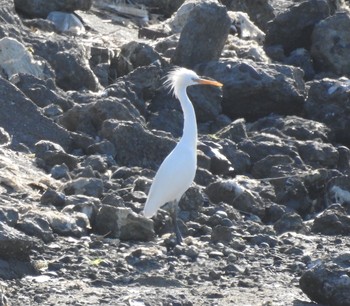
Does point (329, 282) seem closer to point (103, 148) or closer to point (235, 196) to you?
point (235, 196)

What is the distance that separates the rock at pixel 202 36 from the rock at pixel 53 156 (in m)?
5.08

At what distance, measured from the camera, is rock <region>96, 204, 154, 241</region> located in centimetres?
1091

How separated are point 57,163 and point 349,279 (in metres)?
4.80

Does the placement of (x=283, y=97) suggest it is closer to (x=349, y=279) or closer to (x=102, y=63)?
(x=102, y=63)

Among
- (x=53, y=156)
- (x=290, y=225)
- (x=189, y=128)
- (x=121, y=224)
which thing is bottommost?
(x=53, y=156)

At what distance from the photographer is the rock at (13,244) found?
9.21 metres

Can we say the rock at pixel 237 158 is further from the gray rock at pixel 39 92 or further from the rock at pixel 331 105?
the rock at pixel 331 105

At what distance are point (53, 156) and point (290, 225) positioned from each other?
262 centimetres

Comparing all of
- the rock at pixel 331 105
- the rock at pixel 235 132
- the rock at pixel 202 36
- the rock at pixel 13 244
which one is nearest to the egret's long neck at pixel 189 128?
the rock at pixel 235 132

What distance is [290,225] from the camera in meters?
12.1

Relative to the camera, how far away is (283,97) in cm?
1708

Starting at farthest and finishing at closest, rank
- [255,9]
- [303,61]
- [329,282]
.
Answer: [255,9], [303,61], [329,282]

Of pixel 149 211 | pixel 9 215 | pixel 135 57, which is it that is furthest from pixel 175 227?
pixel 135 57

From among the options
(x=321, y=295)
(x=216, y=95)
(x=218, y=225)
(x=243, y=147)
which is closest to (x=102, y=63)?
(x=216, y=95)
